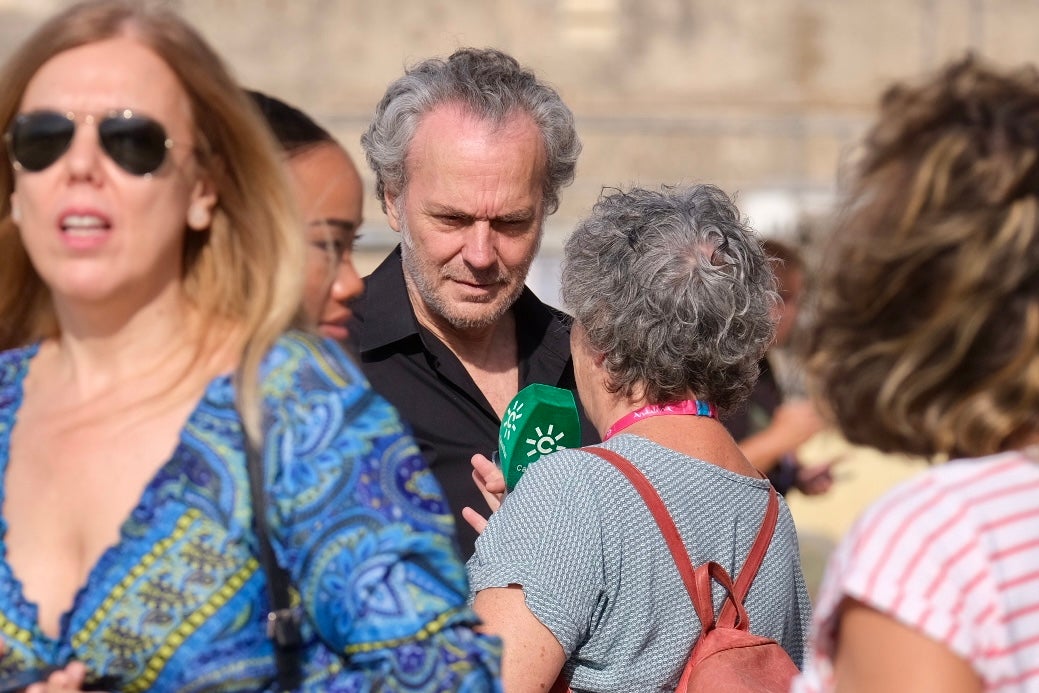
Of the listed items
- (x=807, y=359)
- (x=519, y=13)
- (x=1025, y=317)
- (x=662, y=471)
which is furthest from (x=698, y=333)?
(x=519, y=13)

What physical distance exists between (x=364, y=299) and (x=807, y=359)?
6.38ft

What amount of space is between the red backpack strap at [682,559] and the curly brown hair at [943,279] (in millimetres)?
819

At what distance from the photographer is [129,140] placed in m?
1.93

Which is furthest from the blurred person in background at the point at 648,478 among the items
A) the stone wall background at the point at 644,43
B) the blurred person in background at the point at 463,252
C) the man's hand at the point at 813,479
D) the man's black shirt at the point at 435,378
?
the stone wall background at the point at 644,43

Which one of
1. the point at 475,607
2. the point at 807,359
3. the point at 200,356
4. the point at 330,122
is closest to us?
the point at 807,359

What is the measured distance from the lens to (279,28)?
941 inches

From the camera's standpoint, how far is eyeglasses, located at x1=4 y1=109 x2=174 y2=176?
76.0 inches

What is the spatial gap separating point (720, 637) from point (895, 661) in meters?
0.94

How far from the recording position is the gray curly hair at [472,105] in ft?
12.2

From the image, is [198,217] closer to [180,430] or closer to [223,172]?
[223,172]

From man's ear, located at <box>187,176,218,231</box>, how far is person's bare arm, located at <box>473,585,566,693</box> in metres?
0.79

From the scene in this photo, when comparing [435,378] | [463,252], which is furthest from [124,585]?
[463,252]

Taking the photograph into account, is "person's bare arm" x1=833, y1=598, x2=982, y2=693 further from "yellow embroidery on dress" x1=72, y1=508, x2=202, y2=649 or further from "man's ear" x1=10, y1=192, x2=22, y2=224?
"man's ear" x1=10, y1=192, x2=22, y2=224

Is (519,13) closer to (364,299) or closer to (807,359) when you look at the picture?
(364,299)
